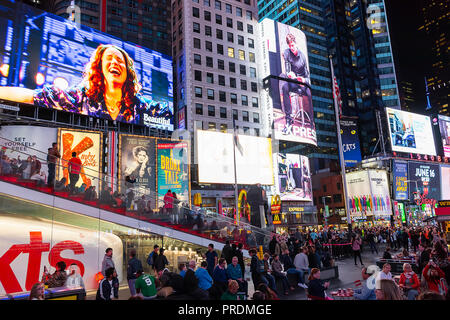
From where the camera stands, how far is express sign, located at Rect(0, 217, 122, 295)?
12.2 m

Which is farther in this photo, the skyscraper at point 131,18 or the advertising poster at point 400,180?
the advertising poster at point 400,180

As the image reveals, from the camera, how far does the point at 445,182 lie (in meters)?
79.6

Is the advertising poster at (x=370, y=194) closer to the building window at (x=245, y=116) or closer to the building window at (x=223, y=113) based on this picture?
the building window at (x=245, y=116)

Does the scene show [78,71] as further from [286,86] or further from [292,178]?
[292,178]

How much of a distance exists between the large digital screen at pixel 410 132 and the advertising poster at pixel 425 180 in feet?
10.5

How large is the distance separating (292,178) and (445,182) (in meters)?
45.5

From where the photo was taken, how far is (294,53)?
6262 cm

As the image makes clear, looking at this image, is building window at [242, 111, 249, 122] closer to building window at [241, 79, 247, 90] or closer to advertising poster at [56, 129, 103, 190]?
building window at [241, 79, 247, 90]

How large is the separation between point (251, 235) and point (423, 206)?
6592 centimetres

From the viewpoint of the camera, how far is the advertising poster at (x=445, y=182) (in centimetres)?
7881

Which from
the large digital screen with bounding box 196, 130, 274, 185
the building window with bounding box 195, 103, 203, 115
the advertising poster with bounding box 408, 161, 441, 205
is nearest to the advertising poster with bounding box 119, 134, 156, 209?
the large digital screen with bounding box 196, 130, 274, 185

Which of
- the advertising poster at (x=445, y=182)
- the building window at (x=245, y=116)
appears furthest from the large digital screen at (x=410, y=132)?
the building window at (x=245, y=116)

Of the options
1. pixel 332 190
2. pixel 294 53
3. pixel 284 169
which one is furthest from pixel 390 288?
pixel 332 190

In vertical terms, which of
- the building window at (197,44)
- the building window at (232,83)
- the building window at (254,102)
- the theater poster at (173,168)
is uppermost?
the building window at (197,44)
